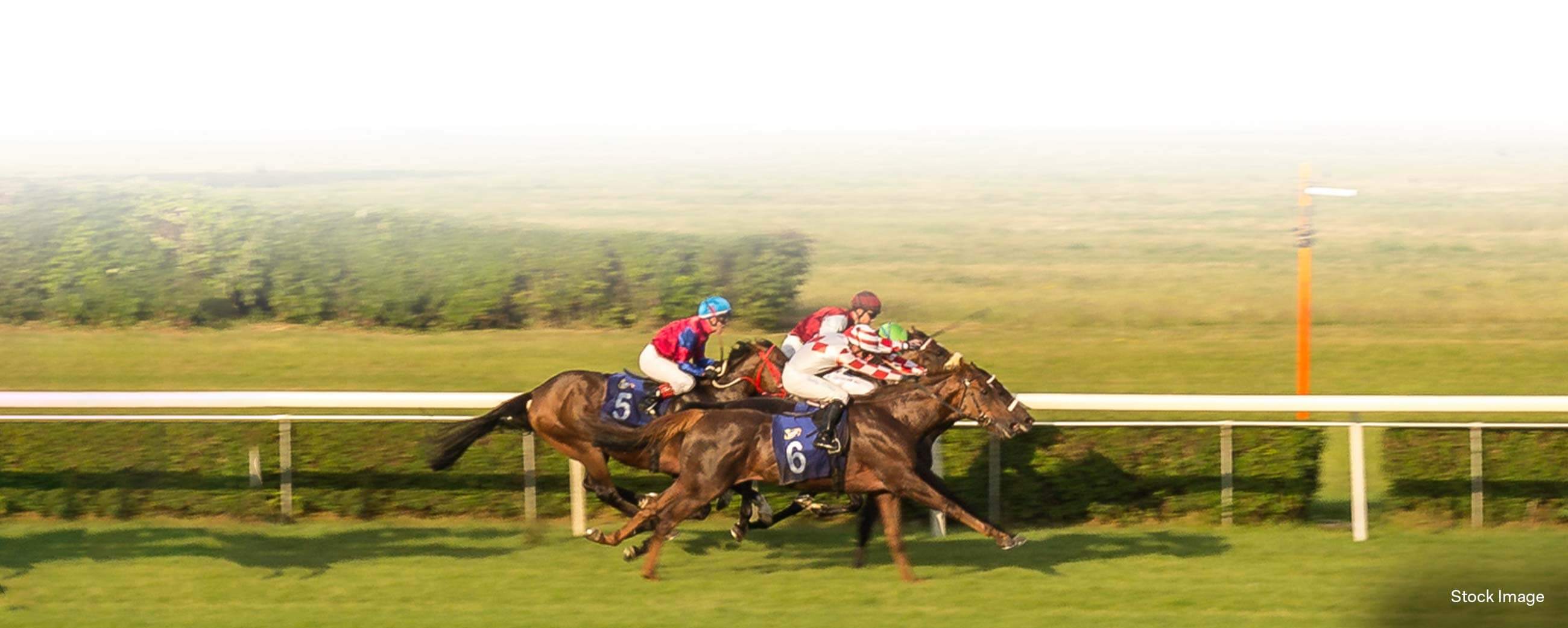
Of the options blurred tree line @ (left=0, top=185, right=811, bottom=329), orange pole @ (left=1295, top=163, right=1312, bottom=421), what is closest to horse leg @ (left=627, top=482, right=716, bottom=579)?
orange pole @ (left=1295, top=163, right=1312, bottom=421)

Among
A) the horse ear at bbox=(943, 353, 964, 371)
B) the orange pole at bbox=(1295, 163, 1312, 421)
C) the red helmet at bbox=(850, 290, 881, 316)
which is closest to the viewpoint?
the horse ear at bbox=(943, 353, 964, 371)

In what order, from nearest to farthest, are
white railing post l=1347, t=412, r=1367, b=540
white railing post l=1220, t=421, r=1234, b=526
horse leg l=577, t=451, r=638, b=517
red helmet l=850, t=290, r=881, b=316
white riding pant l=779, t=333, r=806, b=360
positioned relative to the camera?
white railing post l=1347, t=412, r=1367, b=540, horse leg l=577, t=451, r=638, b=517, white railing post l=1220, t=421, r=1234, b=526, red helmet l=850, t=290, r=881, b=316, white riding pant l=779, t=333, r=806, b=360

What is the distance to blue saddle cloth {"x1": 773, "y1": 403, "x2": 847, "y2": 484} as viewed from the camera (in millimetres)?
6191

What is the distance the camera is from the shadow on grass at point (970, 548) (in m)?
6.51

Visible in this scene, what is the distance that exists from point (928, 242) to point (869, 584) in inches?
1162

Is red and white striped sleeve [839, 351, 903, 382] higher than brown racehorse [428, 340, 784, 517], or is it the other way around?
red and white striped sleeve [839, 351, 903, 382]

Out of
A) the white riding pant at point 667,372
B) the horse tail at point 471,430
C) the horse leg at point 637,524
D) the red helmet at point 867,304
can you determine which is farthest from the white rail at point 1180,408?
the horse leg at point 637,524

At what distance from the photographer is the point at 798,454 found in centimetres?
620

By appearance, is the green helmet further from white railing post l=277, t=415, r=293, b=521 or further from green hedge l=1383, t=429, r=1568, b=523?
white railing post l=277, t=415, r=293, b=521

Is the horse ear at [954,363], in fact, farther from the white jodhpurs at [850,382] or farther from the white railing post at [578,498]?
the white railing post at [578,498]

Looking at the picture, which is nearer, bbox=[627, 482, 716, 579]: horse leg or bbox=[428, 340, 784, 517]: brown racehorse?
bbox=[627, 482, 716, 579]: horse leg

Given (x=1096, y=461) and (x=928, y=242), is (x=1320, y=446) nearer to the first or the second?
(x=1096, y=461)

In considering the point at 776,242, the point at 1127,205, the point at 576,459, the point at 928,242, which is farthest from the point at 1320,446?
the point at 1127,205

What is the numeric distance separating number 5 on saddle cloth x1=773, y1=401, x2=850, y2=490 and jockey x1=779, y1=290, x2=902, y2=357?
70 centimetres
